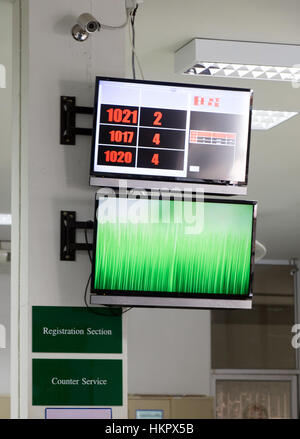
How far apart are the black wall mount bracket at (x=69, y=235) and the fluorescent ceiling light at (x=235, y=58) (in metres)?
1.22

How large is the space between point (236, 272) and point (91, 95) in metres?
1.08

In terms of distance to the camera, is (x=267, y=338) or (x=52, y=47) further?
(x=267, y=338)

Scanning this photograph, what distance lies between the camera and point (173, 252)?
3.61 m

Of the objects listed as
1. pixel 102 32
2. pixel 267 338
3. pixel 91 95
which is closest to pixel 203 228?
pixel 91 95

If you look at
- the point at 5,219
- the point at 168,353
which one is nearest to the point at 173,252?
the point at 5,219

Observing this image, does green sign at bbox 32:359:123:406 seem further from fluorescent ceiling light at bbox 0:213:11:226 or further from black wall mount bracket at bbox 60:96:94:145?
fluorescent ceiling light at bbox 0:213:11:226

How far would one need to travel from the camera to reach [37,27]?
3818 millimetres

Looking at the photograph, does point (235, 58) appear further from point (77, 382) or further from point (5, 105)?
point (77, 382)

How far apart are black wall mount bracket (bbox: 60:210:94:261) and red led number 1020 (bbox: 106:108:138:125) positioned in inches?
19.1

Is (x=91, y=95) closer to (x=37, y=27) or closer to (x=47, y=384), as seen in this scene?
(x=37, y=27)

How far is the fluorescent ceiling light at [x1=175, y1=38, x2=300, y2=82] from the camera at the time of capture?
14.5ft

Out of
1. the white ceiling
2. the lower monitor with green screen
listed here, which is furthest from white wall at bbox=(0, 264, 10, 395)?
the lower monitor with green screen
